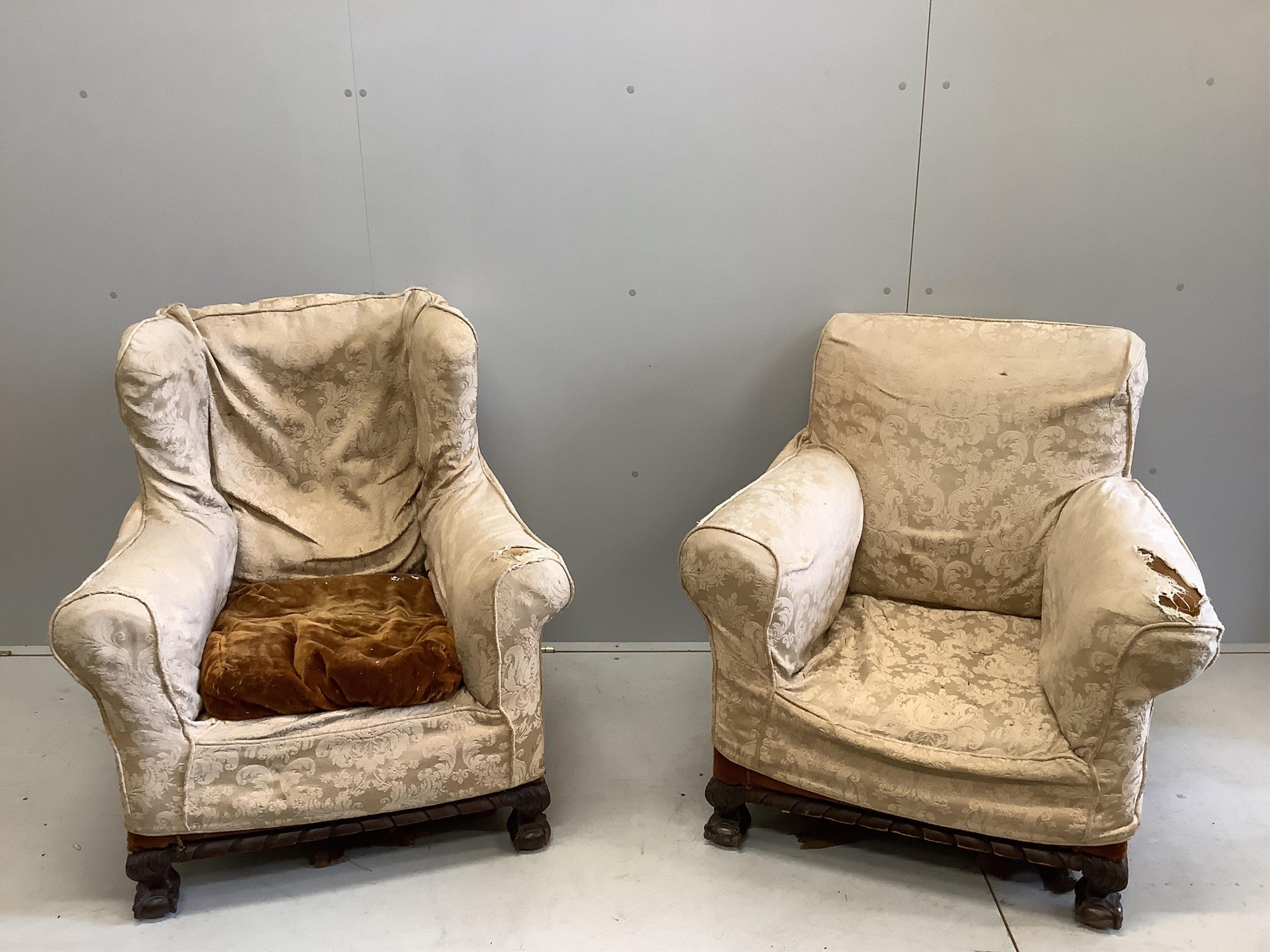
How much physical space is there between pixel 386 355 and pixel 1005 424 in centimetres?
130

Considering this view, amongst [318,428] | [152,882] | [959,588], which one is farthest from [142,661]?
[959,588]

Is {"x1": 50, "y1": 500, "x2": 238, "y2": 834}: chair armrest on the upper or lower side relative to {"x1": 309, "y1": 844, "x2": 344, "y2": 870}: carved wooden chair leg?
upper

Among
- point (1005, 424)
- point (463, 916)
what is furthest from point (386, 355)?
point (1005, 424)

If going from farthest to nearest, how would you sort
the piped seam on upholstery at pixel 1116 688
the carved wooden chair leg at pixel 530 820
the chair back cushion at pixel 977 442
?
the chair back cushion at pixel 977 442 → the carved wooden chair leg at pixel 530 820 → the piped seam on upholstery at pixel 1116 688

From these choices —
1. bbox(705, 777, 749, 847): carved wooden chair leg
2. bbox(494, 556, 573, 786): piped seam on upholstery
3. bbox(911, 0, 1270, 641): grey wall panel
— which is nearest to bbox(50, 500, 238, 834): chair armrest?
bbox(494, 556, 573, 786): piped seam on upholstery

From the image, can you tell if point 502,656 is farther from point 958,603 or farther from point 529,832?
point 958,603

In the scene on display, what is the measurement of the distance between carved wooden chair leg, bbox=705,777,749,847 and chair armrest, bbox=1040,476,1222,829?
577 millimetres

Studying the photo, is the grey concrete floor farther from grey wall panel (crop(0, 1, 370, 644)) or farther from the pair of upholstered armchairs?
grey wall panel (crop(0, 1, 370, 644))

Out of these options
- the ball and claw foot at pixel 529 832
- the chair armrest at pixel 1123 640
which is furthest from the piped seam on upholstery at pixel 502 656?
the chair armrest at pixel 1123 640

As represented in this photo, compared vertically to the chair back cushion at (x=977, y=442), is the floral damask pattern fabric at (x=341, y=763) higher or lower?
lower

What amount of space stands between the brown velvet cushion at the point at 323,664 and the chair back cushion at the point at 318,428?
273 millimetres

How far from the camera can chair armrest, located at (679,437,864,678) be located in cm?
163

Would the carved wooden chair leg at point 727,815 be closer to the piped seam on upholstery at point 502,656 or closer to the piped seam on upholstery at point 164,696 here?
the piped seam on upholstery at point 502,656

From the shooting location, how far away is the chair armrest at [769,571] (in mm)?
1626
